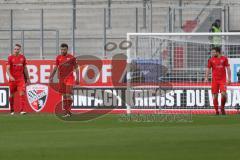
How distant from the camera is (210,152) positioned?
11.2m

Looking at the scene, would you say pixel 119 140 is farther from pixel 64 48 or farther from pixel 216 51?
pixel 216 51

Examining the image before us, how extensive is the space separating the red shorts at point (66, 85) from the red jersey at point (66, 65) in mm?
91

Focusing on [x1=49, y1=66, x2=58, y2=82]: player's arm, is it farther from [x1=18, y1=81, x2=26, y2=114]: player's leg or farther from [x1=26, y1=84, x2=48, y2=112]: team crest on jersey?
[x1=18, y1=81, x2=26, y2=114]: player's leg

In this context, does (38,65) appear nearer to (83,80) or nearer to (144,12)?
(83,80)

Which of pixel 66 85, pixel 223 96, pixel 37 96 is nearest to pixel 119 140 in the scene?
pixel 66 85

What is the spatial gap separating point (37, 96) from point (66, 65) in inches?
119

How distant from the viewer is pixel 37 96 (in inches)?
958

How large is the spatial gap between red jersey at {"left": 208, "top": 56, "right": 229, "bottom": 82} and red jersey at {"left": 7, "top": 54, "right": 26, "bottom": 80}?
584 cm

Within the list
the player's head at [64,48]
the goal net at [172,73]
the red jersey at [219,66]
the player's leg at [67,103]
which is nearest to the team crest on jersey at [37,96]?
the player's leg at [67,103]

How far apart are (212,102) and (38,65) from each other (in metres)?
5.85

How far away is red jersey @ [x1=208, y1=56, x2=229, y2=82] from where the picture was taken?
2244 cm

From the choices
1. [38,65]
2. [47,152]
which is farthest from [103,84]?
[47,152]

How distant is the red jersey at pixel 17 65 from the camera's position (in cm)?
2311

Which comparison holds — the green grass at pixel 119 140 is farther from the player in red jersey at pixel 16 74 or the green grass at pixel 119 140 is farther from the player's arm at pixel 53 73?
the player in red jersey at pixel 16 74
